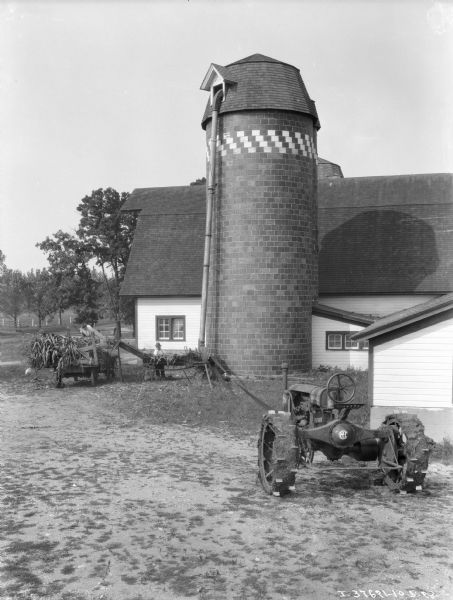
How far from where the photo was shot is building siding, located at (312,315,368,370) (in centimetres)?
2564

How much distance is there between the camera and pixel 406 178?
3541cm

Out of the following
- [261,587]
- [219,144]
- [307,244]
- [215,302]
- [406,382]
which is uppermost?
[219,144]

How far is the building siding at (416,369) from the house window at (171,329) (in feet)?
58.8

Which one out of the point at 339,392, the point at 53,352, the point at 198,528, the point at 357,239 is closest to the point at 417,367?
the point at 339,392

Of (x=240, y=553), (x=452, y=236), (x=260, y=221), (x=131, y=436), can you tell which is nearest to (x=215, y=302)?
(x=260, y=221)

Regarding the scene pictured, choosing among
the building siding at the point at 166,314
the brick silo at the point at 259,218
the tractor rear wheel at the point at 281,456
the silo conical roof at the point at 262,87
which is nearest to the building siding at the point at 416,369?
the tractor rear wheel at the point at 281,456

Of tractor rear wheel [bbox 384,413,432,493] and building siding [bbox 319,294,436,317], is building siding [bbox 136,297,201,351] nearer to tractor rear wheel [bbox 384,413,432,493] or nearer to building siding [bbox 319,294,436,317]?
building siding [bbox 319,294,436,317]

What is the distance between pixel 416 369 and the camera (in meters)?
13.0

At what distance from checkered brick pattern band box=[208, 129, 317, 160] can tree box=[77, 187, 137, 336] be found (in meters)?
25.0

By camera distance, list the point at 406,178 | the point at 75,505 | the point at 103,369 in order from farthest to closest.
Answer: the point at 406,178
the point at 103,369
the point at 75,505

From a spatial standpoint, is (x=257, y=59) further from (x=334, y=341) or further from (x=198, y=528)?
(x=198, y=528)

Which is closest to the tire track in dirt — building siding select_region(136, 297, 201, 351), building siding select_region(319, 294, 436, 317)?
building siding select_region(319, 294, 436, 317)

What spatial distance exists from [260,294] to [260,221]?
2.67 m

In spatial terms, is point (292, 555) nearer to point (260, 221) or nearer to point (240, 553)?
point (240, 553)
